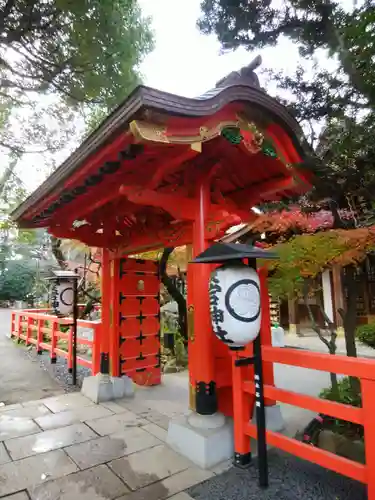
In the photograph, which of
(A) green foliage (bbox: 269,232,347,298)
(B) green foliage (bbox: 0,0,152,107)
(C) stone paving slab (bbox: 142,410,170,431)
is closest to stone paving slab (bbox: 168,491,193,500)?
(C) stone paving slab (bbox: 142,410,170,431)

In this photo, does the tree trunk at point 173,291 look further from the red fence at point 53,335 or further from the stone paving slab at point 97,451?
the stone paving slab at point 97,451

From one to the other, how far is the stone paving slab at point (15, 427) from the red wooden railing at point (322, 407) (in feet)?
7.99

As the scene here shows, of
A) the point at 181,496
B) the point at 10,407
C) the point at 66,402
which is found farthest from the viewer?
the point at 66,402

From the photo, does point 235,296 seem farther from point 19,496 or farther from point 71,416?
point 71,416

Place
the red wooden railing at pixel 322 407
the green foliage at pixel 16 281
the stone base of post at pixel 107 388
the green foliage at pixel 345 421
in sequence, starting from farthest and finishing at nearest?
the green foliage at pixel 16 281 → the stone base of post at pixel 107 388 → the green foliage at pixel 345 421 → the red wooden railing at pixel 322 407

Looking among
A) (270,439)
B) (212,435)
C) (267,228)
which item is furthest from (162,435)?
(267,228)

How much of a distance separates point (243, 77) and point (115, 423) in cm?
398

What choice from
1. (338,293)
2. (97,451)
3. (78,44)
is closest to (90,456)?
(97,451)

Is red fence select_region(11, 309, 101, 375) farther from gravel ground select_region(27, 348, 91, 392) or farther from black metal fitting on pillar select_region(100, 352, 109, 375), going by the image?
black metal fitting on pillar select_region(100, 352, 109, 375)

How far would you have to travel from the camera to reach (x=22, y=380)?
6.38 metres

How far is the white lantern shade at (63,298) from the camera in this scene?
5.87 meters

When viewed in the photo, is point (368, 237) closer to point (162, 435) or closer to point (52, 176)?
point (162, 435)

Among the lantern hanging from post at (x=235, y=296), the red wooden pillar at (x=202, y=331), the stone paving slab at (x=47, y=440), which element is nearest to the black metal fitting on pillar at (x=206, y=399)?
the red wooden pillar at (x=202, y=331)

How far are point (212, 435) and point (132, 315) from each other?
2.73 m
